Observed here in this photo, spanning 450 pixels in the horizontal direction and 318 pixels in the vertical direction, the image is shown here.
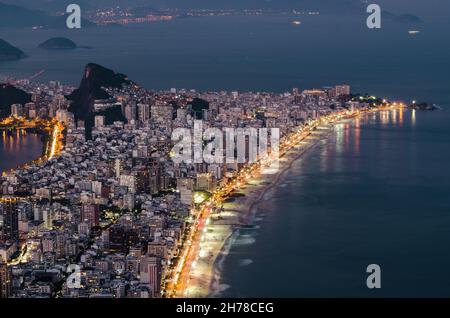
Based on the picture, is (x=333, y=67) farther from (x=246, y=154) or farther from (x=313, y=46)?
(x=246, y=154)

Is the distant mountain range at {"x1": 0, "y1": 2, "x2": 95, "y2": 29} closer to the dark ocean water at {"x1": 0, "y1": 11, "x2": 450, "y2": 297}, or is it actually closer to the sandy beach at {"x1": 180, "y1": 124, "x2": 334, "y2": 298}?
the dark ocean water at {"x1": 0, "y1": 11, "x2": 450, "y2": 297}

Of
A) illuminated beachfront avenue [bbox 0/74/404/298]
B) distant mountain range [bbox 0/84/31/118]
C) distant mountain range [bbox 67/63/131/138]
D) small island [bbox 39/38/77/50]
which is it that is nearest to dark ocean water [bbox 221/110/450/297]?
illuminated beachfront avenue [bbox 0/74/404/298]

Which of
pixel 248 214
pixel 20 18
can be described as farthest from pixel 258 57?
pixel 248 214

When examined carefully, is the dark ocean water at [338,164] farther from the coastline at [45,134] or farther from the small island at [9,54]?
the small island at [9,54]

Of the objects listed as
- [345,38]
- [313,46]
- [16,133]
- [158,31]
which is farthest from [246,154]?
[158,31]

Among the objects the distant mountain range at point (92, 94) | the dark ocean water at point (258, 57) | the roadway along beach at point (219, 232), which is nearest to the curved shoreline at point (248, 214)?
the roadway along beach at point (219, 232)

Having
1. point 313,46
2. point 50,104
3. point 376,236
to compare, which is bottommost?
point 376,236
